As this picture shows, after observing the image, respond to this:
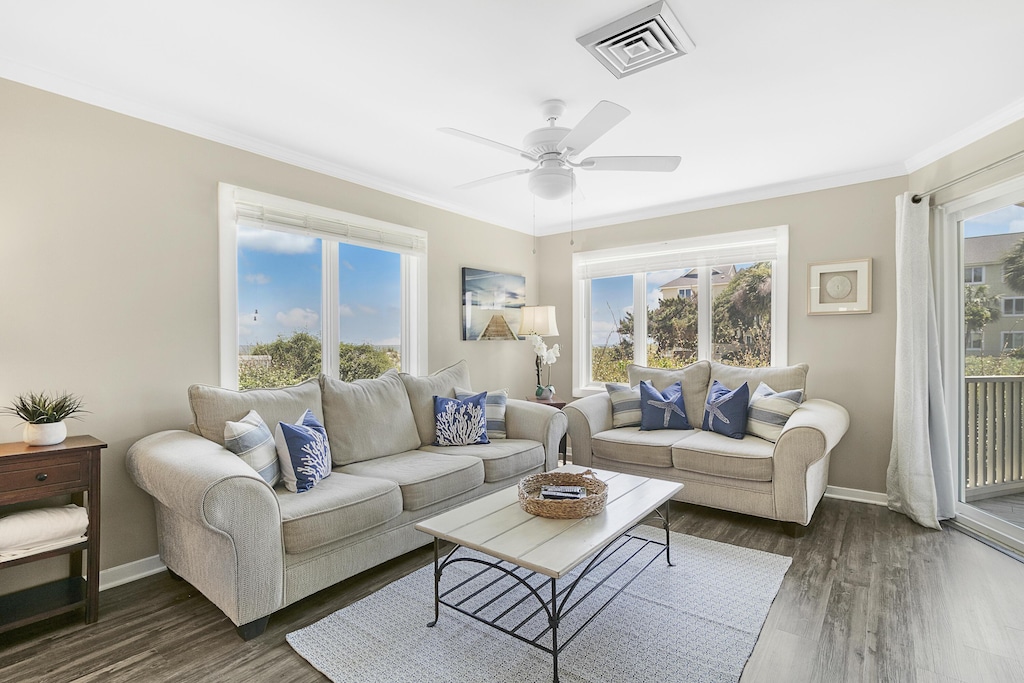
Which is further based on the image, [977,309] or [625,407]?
[625,407]

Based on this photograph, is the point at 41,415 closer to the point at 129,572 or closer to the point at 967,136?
the point at 129,572

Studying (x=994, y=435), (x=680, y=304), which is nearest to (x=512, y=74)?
(x=680, y=304)

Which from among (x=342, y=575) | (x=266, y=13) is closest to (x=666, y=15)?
(x=266, y=13)

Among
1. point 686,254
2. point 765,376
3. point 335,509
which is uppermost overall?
point 686,254

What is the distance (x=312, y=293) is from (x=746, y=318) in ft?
Result: 11.5

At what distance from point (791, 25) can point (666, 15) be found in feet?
1.75

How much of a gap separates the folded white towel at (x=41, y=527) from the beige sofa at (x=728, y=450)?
2935 millimetres

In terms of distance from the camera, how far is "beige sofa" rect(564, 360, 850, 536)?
3.05 m

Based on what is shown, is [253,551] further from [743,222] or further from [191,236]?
[743,222]

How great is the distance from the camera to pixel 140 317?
8.71ft

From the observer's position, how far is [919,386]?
329 cm

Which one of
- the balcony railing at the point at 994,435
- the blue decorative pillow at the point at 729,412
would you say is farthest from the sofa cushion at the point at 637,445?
the balcony railing at the point at 994,435

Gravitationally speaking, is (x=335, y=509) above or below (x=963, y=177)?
below

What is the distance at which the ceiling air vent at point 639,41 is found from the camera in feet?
6.20
